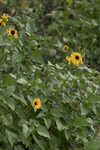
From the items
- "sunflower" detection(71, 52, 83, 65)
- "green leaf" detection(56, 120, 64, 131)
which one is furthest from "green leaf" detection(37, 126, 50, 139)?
"sunflower" detection(71, 52, 83, 65)

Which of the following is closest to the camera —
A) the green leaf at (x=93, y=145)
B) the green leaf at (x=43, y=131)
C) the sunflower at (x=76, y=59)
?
the green leaf at (x=43, y=131)

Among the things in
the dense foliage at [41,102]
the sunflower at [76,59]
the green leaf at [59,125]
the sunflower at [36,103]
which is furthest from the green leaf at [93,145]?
the sunflower at [76,59]

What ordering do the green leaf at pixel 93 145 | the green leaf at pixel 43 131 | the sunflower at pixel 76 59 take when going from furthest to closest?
the sunflower at pixel 76 59
the green leaf at pixel 93 145
the green leaf at pixel 43 131

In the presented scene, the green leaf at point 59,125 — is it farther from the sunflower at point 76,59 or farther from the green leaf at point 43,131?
Answer: the sunflower at point 76,59

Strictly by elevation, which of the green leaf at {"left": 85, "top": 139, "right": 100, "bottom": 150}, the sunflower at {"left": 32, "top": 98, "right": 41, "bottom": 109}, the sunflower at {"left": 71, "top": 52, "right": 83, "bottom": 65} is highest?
the sunflower at {"left": 71, "top": 52, "right": 83, "bottom": 65}

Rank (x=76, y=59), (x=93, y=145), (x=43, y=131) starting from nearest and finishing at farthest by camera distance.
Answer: (x=43, y=131), (x=93, y=145), (x=76, y=59)

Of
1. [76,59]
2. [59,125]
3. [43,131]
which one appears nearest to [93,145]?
[59,125]

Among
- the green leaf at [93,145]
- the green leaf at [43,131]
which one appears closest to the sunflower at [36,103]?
the green leaf at [43,131]

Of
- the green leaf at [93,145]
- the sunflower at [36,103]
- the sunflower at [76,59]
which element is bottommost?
the green leaf at [93,145]

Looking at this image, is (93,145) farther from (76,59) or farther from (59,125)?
(76,59)

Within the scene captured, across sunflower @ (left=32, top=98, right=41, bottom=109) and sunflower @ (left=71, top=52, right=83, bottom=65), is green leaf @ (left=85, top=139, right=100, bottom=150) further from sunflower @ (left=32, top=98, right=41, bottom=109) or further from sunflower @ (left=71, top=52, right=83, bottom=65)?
sunflower @ (left=71, top=52, right=83, bottom=65)

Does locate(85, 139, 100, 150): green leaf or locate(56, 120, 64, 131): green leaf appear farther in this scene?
locate(85, 139, 100, 150): green leaf

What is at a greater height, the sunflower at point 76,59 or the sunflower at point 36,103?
the sunflower at point 76,59

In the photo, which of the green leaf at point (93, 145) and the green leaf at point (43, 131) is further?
the green leaf at point (93, 145)
